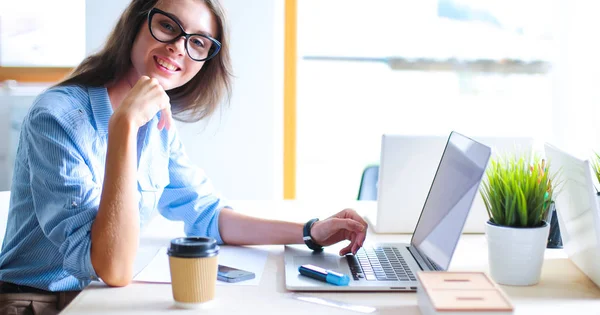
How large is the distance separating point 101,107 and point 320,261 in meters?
0.58

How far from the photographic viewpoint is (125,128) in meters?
1.26

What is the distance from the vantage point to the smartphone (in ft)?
4.11

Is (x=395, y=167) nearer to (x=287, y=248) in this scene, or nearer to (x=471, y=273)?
(x=287, y=248)

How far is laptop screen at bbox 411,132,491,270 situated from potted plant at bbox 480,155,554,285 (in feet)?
0.24

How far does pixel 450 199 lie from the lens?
1.27 m

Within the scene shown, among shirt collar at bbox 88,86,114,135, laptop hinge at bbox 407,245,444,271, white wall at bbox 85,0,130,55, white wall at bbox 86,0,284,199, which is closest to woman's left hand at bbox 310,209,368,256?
laptop hinge at bbox 407,245,444,271

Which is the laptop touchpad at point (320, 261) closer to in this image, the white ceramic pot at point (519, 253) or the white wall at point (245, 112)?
the white ceramic pot at point (519, 253)

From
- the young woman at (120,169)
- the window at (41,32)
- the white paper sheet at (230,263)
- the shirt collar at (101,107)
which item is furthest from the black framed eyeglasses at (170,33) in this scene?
the window at (41,32)

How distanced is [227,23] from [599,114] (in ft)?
8.49

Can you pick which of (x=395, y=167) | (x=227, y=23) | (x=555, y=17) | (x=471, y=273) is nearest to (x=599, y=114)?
(x=555, y=17)

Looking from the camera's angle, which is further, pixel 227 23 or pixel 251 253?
pixel 227 23

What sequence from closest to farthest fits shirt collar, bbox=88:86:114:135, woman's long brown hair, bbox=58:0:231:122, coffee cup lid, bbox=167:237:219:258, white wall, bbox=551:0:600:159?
coffee cup lid, bbox=167:237:219:258 < shirt collar, bbox=88:86:114:135 < woman's long brown hair, bbox=58:0:231:122 < white wall, bbox=551:0:600:159

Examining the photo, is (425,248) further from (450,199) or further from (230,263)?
Result: (230,263)

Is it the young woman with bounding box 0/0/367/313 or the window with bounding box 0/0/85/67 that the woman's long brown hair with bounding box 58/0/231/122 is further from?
the window with bounding box 0/0/85/67
